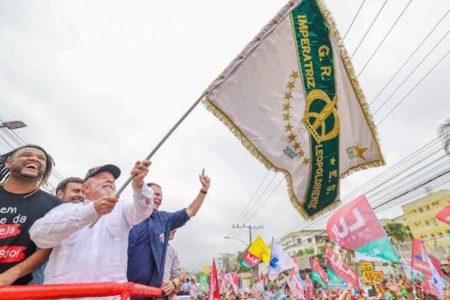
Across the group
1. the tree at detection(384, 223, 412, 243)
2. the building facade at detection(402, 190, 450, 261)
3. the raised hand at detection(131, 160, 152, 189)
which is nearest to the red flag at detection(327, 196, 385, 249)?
the raised hand at detection(131, 160, 152, 189)

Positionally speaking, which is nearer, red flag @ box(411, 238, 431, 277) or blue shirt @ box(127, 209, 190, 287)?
blue shirt @ box(127, 209, 190, 287)

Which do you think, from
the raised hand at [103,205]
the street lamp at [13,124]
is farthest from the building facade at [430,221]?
the raised hand at [103,205]

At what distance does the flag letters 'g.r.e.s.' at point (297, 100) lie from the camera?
2.96 m

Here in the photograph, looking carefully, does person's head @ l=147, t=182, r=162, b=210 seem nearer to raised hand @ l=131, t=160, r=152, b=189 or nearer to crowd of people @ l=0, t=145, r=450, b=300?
crowd of people @ l=0, t=145, r=450, b=300

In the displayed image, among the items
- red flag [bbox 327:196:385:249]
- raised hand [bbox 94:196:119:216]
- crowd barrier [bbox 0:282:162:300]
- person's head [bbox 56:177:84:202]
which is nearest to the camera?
crowd barrier [bbox 0:282:162:300]

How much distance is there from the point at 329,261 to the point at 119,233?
9545 millimetres

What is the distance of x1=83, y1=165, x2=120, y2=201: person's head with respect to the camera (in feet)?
7.15

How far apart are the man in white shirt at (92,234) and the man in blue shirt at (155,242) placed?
1.97 feet

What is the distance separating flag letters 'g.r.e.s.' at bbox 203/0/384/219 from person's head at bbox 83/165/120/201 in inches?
44.0

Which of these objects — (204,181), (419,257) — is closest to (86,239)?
(204,181)

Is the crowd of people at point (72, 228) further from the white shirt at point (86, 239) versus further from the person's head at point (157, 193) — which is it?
the person's head at point (157, 193)

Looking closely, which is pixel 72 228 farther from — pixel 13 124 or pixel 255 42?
pixel 13 124

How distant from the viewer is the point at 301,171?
10.4 ft

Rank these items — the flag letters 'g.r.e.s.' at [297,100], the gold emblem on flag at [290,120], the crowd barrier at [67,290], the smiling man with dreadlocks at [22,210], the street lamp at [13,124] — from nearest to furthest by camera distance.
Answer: the crowd barrier at [67,290]
the smiling man with dreadlocks at [22,210]
the flag letters 'g.r.e.s.' at [297,100]
the gold emblem on flag at [290,120]
the street lamp at [13,124]
